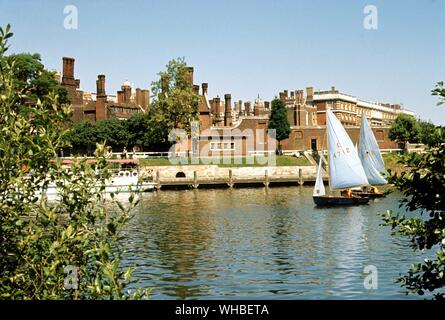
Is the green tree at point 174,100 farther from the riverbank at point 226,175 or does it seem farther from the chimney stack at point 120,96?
the chimney stack at point 120,96

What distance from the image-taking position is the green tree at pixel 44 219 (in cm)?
822

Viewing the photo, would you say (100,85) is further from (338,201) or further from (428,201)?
(428,201)

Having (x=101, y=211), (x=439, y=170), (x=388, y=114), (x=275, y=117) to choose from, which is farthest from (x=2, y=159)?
(x=388, y=114)

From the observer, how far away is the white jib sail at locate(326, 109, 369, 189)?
53.2m

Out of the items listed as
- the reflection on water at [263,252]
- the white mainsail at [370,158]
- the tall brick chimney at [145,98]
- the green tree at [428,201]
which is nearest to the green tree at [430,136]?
the green tree at [428,201]

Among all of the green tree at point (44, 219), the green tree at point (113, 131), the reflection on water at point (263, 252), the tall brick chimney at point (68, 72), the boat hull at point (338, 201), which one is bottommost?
the reflection on water at point (263, 252)

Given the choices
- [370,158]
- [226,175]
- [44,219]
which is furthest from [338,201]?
[44,219]

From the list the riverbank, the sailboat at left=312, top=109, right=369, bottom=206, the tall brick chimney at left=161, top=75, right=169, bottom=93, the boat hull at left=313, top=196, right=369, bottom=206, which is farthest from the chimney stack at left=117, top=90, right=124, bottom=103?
the boat hull at left=313, top=196, right=369, bottom=206

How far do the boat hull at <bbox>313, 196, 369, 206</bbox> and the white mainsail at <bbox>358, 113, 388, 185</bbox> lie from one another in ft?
35.4

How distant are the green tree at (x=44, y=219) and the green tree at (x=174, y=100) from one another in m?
66.8

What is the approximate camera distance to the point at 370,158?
6400 centimetres

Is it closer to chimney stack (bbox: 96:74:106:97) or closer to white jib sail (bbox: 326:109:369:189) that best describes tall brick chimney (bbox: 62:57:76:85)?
chimney stack (bbox: 96:74:106:97)

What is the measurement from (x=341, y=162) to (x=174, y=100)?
29936 mm
